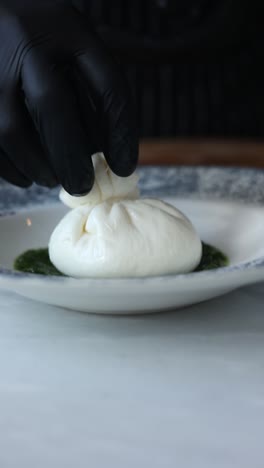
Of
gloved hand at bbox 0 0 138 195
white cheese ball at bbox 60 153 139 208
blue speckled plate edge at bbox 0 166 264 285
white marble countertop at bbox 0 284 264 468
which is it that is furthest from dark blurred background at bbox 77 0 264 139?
white marble countertop at bbox 0 284 264 468

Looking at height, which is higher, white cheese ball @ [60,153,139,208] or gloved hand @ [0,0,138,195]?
gloved hand @ [0,0,138,195]

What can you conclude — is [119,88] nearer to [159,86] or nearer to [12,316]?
[12,316]

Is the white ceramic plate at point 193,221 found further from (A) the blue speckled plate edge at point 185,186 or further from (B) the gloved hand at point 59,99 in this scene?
(B) the gloved hand at point 59,99

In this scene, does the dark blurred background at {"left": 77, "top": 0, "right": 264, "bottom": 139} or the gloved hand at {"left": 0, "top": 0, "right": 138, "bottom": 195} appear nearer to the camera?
the gloved hand at {"left": 0, "top": 0, "right": 138, "bottom": 195}

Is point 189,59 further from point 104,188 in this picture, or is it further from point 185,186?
point 104,188

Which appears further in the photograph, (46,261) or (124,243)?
(46,261)

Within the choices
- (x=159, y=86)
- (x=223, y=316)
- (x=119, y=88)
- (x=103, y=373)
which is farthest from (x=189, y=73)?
(x=103, y=373)

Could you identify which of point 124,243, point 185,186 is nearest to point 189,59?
point 185,186

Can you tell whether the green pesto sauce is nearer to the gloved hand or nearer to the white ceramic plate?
the white ceramic plate
